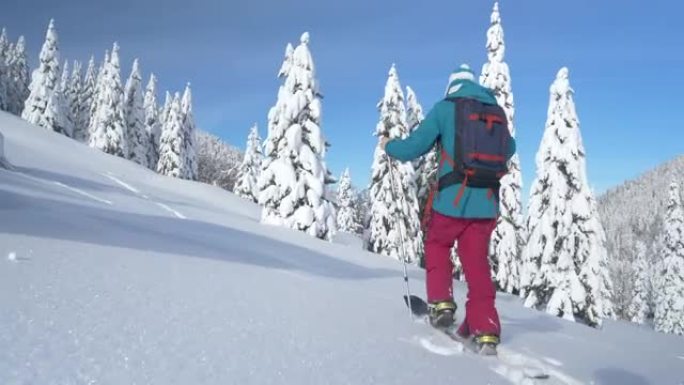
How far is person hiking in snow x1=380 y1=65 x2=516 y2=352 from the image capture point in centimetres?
418

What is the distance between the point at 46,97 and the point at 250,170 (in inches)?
949

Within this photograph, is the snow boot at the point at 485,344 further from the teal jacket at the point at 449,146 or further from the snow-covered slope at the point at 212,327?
the teal jacket at the point at 449,146

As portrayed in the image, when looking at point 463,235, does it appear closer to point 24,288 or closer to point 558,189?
point 24,288

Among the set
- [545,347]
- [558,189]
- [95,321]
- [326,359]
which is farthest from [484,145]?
[558,189]

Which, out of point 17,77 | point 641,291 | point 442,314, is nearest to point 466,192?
point 442,314

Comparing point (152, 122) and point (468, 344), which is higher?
point (152, 122)

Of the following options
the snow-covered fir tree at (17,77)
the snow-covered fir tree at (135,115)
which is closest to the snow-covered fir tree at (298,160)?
the snow-covered fir tree at (135,115)

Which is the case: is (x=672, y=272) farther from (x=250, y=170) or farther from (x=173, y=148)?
(x=173, y=148)

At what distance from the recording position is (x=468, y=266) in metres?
4.20

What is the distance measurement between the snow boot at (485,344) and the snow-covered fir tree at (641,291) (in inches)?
2790

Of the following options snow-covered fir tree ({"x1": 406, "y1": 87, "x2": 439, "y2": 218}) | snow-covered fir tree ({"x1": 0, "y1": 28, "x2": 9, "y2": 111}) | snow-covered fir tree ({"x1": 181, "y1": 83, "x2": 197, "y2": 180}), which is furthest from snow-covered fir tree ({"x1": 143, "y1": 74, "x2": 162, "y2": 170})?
snow-covered fir tree ({"x1": 406, "y1": 87, "x2": 439, "y2": 218})

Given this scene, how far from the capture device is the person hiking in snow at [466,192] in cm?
418

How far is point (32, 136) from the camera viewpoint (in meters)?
39.2

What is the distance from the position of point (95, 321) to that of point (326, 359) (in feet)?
4.11
